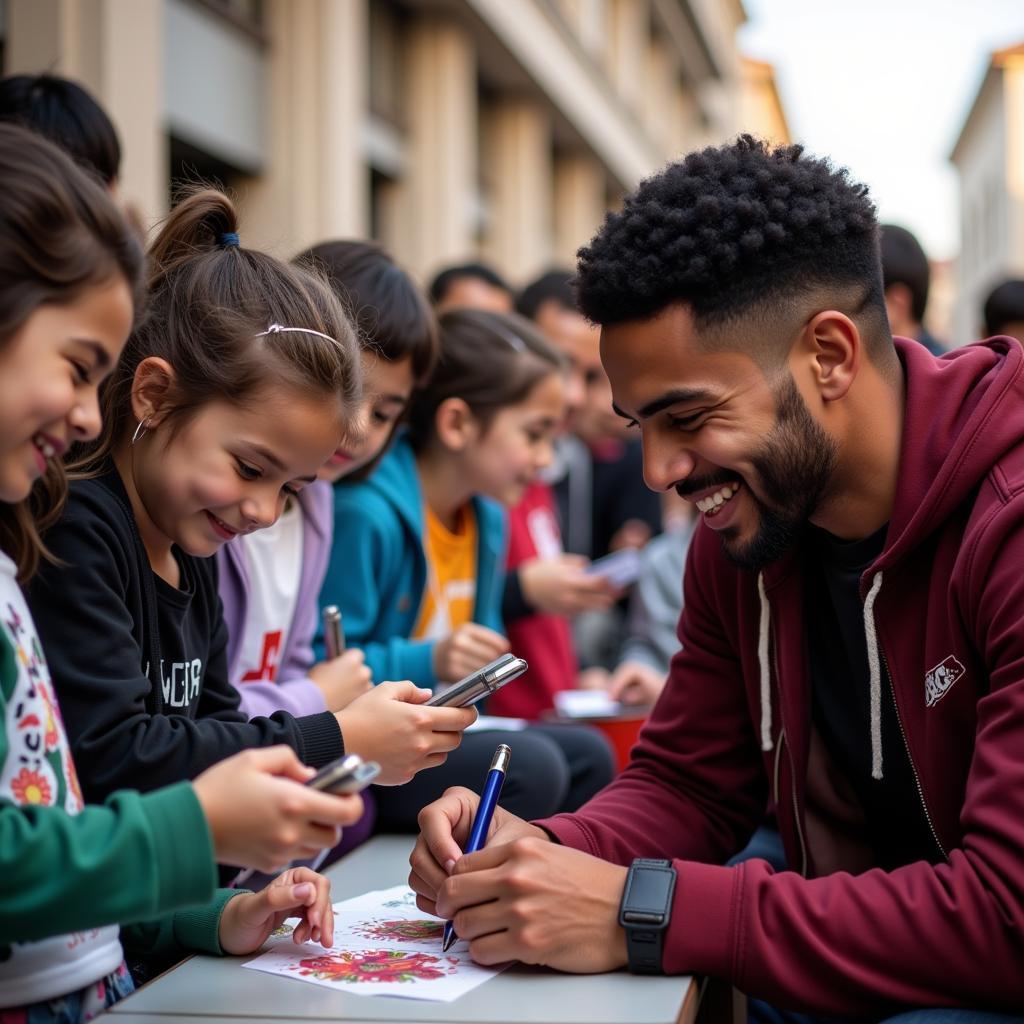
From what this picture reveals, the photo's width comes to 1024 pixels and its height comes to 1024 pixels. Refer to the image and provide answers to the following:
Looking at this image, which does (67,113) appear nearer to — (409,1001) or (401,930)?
(401,930)

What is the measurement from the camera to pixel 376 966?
1.52m

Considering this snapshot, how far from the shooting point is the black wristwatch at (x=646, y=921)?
149 cm

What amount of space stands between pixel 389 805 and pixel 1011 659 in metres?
1.32

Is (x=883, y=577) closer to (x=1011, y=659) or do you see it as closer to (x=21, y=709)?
(x=1011, y=659)

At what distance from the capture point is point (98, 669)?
160 centimetres

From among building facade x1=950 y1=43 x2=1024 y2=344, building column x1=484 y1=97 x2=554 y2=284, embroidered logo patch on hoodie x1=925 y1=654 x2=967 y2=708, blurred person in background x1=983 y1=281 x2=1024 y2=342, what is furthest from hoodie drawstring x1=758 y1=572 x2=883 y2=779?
building facade x1=950 y1=43 x2=1024 y2=344

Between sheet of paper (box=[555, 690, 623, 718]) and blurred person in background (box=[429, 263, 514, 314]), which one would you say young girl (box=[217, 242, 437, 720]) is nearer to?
sheet of paper (box=[555, 690, 623, 718])

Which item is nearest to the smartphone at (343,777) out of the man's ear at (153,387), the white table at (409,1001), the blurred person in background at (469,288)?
the white table at (409,1001)

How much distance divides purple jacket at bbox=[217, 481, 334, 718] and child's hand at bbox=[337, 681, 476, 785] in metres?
0.39

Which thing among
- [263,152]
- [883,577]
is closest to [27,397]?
[883,577]

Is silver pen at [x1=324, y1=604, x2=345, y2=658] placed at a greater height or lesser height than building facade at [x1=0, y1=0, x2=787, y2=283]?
lesser

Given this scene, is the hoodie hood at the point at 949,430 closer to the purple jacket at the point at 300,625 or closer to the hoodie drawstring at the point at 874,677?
the hoodie drawstring at the point at 874,677

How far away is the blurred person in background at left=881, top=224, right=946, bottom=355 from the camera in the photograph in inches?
167

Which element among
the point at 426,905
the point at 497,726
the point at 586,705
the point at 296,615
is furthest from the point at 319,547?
the point at 586,705
